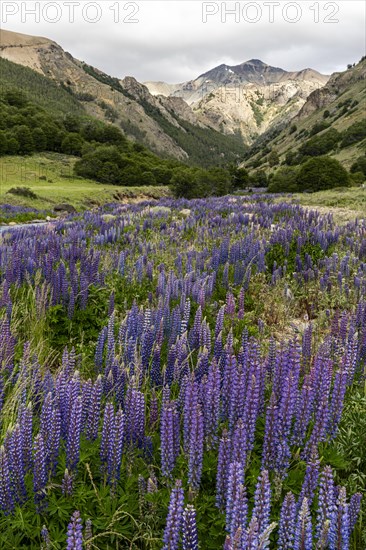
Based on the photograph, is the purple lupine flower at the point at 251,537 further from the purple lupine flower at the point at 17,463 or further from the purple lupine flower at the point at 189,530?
the purple lupine flower at the point at 17,463

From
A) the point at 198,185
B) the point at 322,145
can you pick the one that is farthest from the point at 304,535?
the point at 322,145

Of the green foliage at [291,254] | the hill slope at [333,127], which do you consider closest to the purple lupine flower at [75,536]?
the green foliage at [291,254]

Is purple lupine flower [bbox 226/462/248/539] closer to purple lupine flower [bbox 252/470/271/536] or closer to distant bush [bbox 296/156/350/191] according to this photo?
purple lupine flower [bbox 252/470/271/536]

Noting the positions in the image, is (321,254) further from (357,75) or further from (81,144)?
(357,75)

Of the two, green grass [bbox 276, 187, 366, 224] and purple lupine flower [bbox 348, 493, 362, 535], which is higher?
green grass [bbox 276, 187, 366, 224]

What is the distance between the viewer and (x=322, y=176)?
28.3 meters

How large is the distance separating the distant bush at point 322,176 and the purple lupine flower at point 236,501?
2852cm

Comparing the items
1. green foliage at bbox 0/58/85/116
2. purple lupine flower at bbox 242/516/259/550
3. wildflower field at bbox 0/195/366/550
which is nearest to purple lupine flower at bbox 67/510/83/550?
wildflower field at bbox 0/195/366/550

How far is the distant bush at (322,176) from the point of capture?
92.9ft

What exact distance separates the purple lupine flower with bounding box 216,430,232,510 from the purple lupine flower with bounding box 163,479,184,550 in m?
0.39

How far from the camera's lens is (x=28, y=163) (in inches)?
2108

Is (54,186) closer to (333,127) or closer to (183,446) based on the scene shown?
(183,446)

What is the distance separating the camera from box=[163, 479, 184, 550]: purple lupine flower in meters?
1.86

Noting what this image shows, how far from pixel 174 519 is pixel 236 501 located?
284 millimetres
